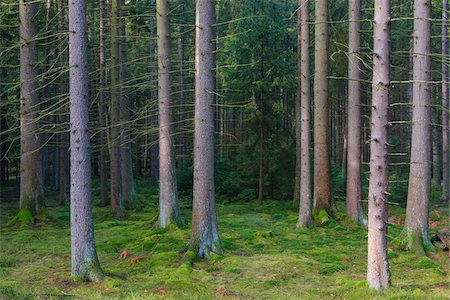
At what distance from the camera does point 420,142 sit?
11750 mm

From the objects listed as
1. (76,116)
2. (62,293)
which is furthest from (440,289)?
(76,116)

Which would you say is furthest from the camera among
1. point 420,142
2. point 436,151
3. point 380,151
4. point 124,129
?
point 436,151

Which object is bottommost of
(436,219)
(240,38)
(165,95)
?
(436,219)

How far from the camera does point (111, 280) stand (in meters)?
9.30

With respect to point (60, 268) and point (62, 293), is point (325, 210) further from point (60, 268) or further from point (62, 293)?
point (62, 293)

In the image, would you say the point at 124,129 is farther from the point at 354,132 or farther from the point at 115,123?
the point at 354,132

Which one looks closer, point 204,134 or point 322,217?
point 204,134

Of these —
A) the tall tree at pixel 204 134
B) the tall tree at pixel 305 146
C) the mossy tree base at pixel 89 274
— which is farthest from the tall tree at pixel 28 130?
the tall tree at pixel 305 146

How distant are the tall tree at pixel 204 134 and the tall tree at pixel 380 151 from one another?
4402mm

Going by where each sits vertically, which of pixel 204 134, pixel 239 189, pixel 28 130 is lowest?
pixel 239 189

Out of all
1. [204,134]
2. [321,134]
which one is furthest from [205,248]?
[321,134]

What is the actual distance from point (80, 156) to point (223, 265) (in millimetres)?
4065

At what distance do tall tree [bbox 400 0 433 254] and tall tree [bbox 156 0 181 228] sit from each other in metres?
6.66

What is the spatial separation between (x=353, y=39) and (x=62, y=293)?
1203cm
